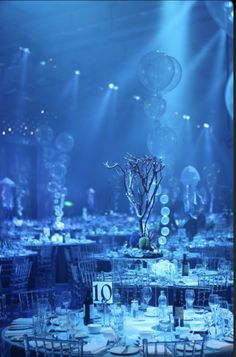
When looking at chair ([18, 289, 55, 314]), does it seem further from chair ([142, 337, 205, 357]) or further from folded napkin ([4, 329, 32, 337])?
chair ([142, 337, 205, 357])

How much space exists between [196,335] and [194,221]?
839cm

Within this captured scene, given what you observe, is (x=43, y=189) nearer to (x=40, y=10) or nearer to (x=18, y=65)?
(x=18, y=65)

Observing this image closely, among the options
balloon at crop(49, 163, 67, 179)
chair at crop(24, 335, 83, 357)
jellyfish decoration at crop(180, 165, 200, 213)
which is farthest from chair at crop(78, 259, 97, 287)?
balloon at crop(49, 163, 67, 179)

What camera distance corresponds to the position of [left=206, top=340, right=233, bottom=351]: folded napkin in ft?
10.9

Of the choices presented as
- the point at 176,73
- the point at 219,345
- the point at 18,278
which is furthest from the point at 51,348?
the point at 176,73

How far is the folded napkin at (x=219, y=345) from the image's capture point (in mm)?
3327

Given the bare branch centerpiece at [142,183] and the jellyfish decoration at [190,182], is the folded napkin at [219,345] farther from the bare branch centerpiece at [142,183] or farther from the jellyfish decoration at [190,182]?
the jellyfish decoration at [190,182]

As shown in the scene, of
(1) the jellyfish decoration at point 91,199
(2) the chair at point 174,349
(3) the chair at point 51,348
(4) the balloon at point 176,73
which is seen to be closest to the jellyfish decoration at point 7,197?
(1) the jellyfish decoration at point 91,199

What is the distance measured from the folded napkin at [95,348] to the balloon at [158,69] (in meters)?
4.11

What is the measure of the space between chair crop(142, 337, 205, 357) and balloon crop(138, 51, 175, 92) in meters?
4.14

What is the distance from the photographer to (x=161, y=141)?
322 inches

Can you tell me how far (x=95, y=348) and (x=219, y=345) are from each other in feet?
2.50

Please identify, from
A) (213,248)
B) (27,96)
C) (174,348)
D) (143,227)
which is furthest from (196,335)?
(27,96)

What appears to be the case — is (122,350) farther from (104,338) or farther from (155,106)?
(155,106)
